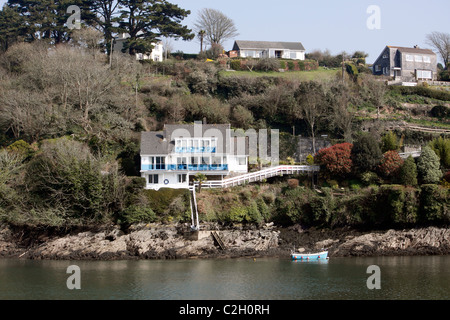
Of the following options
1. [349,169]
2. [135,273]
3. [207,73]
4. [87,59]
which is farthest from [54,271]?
[207,73]

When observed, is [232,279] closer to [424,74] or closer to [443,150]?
[443,150]

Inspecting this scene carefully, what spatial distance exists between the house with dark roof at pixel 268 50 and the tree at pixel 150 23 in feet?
34.3

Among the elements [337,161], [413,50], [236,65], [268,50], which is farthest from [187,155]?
[413,50]

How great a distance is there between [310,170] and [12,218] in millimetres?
26567

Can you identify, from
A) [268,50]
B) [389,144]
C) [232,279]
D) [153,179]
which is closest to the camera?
[232,279]

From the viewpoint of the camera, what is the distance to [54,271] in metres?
36.6

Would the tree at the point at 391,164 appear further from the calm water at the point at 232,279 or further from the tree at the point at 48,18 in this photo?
the tree at the point at 48,18

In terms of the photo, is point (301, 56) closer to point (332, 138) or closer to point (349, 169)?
point (332, 138)

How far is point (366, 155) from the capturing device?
48844 mm

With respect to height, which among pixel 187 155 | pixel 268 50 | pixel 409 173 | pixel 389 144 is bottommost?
pixel 409 173

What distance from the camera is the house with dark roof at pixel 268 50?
84.8 meters

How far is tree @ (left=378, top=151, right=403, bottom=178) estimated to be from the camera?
158 feet

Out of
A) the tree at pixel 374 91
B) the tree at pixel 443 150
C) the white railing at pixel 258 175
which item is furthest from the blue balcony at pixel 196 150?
the tree at pixel 374 91

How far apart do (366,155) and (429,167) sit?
17.7ft
